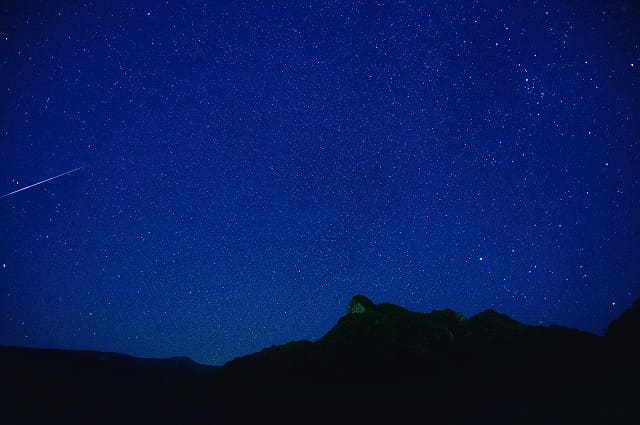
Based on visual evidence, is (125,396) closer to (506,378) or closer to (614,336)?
(506,378)

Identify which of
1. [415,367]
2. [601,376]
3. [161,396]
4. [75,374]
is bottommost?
[601,376]

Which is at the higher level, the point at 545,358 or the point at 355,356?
the point at 355,356

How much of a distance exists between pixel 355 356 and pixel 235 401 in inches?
179

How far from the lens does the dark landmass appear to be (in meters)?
11.6

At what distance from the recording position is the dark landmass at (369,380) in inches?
457

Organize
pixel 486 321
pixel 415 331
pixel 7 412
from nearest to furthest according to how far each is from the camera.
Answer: pixel 7 412, pixel 415 331, pixel 486 321

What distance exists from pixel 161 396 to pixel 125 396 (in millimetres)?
1129

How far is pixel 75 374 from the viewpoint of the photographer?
1221 centimetres

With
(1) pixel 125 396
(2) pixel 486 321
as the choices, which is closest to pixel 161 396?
(1) pixel 125 396

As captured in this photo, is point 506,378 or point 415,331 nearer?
point 506,378

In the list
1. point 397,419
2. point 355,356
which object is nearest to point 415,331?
point 355,356

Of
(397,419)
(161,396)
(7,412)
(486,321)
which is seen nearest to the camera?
(7,412)

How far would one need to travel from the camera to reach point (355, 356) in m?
14.2

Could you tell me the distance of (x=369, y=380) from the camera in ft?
44.4
